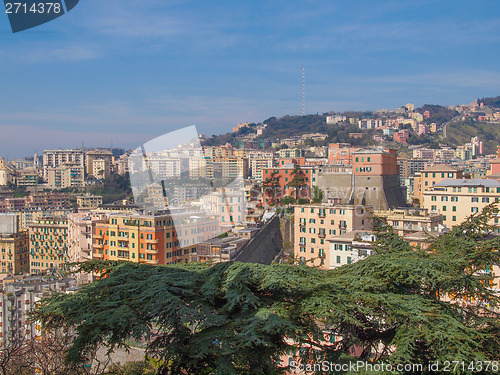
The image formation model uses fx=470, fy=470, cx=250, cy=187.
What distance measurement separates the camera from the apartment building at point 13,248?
1304 inches

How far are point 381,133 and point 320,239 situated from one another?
243 ft

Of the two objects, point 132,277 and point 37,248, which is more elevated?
point 132,277

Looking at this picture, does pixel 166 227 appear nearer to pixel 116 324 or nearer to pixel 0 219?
pixel 116 324

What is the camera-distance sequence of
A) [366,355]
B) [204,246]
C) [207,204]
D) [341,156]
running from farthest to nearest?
[341,156]
[207,204]
[204,246]
[366,355]

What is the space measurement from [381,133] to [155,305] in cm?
9033

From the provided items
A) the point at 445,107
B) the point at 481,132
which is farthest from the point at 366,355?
the point at 445,107

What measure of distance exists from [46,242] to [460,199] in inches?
1044

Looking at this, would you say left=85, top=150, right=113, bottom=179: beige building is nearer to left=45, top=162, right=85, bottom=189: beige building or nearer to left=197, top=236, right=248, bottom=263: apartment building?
left=45, top=162, right=85, bottom=189: beige building

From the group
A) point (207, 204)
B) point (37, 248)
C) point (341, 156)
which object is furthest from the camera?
point (341, 156)

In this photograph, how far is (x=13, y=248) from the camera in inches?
1303

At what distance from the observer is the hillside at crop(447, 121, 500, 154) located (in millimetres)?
87812

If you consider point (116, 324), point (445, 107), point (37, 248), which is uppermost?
point (445, 107)

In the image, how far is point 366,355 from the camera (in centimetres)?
564

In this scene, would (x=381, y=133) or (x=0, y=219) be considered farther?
(x=381, y=133)
